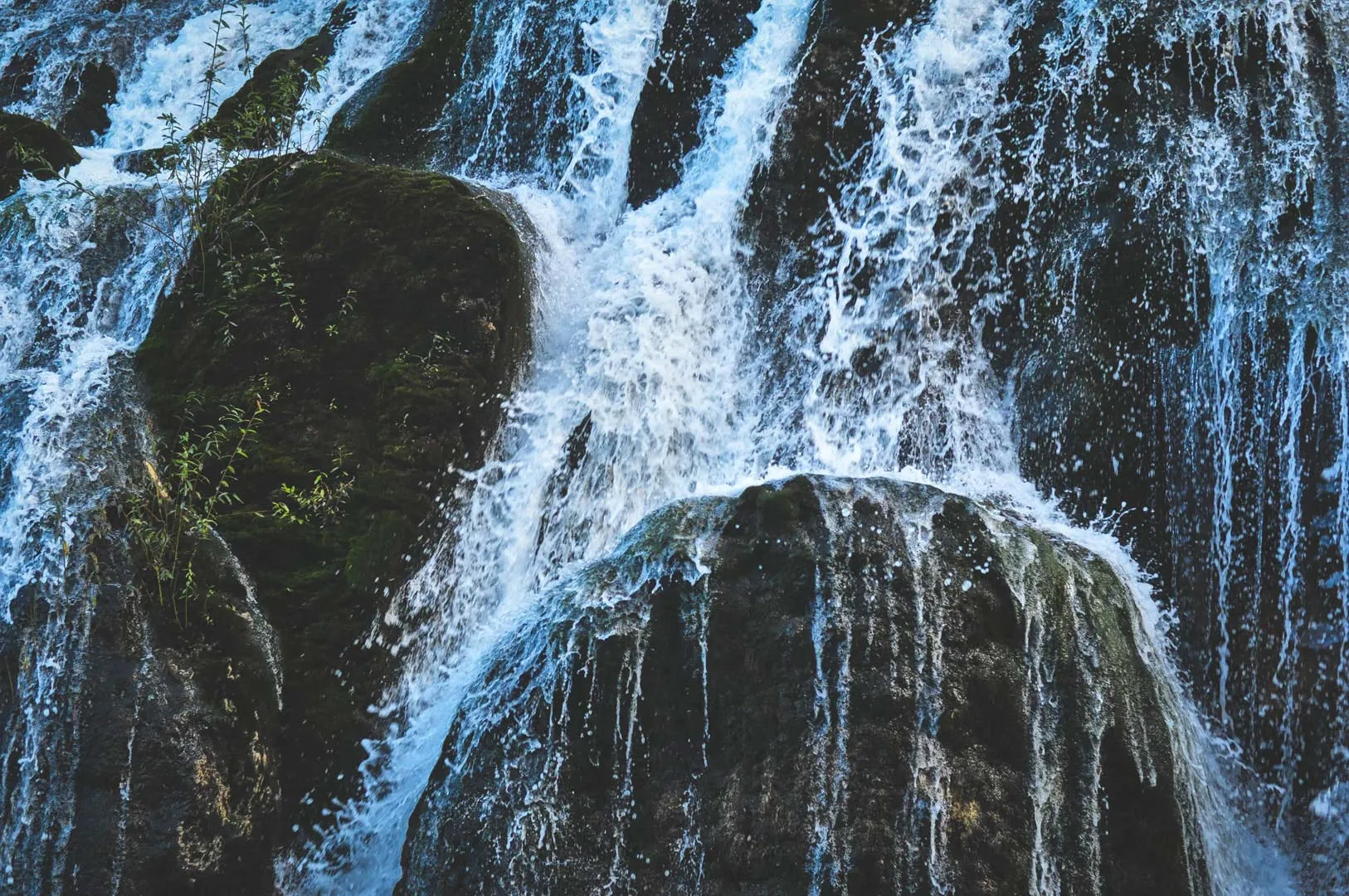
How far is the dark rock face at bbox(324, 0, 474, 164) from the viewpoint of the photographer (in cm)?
925

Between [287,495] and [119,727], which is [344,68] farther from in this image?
[119,727]

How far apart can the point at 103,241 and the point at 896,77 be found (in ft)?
18.1

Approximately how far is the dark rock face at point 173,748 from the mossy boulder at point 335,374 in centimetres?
26

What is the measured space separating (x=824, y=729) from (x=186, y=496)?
3338mm

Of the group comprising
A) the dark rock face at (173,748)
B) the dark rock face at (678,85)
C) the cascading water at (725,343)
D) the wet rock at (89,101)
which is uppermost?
the wet rock at (89,101)

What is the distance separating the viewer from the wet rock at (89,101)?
10930 mm

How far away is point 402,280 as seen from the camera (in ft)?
22.6

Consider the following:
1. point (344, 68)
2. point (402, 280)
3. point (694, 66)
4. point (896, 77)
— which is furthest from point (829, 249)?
point (344, 68)

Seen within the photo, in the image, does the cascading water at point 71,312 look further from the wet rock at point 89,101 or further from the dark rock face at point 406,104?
the dark rock face at point 406,104

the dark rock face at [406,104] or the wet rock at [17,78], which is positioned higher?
the wet rock at [17,78]

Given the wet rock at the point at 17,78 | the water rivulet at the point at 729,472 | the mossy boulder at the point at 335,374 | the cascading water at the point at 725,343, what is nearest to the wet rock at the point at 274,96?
the water rivulet at the point at 729,472

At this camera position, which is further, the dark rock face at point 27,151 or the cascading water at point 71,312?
the dark rock face at point 27,151

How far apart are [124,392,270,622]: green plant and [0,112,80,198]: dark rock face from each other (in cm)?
297

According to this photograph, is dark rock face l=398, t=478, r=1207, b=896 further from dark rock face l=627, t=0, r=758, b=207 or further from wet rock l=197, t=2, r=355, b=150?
wet rock l=197, t=2, r=355, b=150
